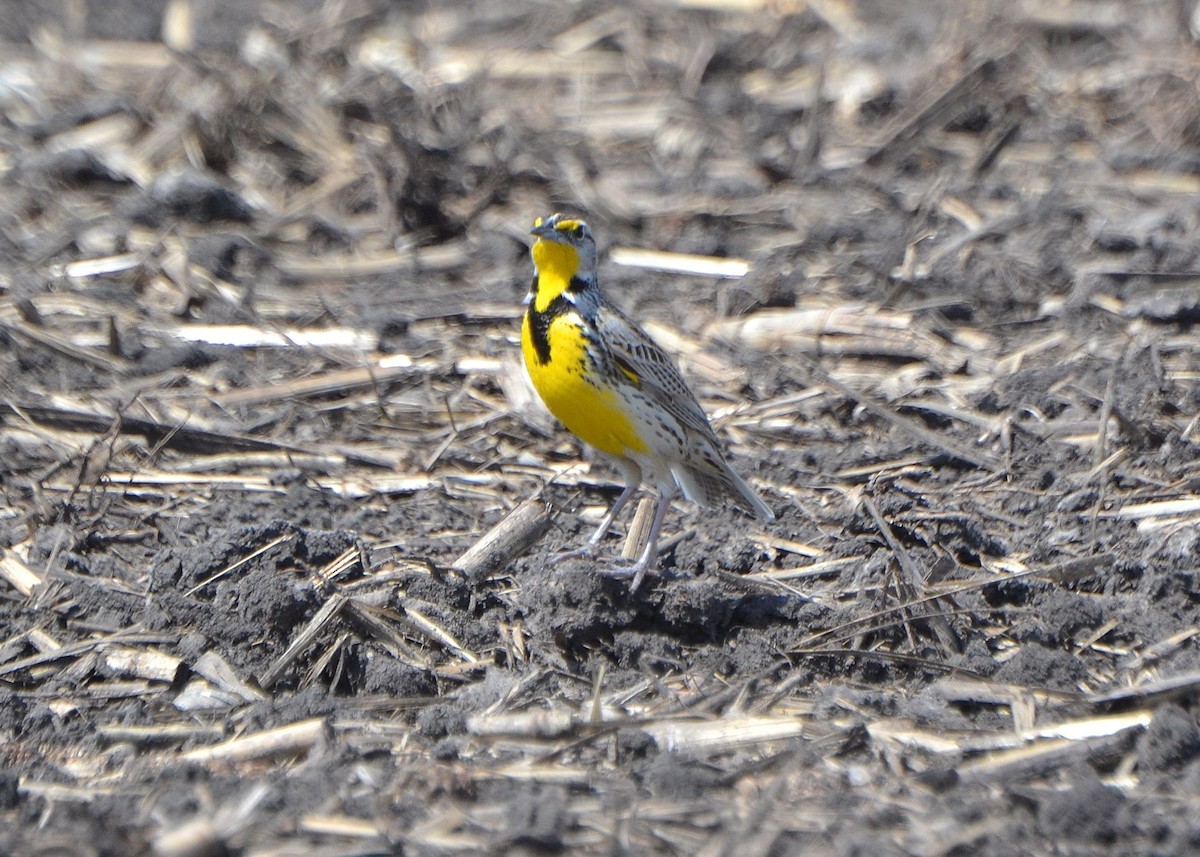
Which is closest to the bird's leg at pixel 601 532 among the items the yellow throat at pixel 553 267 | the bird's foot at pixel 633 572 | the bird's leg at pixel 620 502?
the bird's leg at pixel 620 502

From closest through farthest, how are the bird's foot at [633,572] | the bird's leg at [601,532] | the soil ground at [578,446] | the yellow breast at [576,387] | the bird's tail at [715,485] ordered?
the soil ground at [578,446]
the bird's foot at [633,572]
the yellow breast at [576,387]
the bird's leg at [601,532]
the bird's tail at [715,485]

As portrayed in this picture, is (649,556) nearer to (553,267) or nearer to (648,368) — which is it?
(648,368)

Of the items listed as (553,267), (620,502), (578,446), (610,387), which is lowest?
(578,446)

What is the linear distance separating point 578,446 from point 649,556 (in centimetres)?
163

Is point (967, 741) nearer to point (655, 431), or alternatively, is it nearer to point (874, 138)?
point (655, 431)

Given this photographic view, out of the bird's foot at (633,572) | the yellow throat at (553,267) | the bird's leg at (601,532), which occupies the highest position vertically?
the yellow throat at (553,267)

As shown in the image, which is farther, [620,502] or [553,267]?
[620,502]

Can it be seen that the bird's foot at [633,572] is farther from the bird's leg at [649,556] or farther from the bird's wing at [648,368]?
the bird's wing at [648,368]

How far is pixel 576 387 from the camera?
6539mm

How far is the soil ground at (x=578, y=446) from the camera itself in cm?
495

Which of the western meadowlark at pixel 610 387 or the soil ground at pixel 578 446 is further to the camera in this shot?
the western meadowlark at pixel 610 387

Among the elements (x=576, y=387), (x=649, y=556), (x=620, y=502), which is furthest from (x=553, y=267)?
(x=649, y=556)

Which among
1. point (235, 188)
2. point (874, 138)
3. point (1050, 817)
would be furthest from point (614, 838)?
point (874, 138)

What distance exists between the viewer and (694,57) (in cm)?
1284
